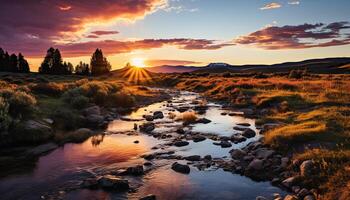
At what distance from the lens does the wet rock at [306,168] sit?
15723mm

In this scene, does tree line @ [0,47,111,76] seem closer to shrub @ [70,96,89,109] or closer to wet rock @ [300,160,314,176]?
shrub @ [70,96,89,109]

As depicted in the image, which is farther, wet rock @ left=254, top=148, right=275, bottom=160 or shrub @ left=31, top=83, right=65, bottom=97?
shrub @ left=31, top=83, right=65, bottom=97

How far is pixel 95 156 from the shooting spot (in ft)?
73.1

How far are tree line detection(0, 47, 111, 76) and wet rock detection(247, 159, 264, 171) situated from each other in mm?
119811

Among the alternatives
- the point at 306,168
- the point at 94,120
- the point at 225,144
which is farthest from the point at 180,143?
the point at 94,120

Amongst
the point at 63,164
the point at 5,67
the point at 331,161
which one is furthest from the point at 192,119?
the point at 5,67

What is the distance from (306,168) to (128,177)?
879 cm

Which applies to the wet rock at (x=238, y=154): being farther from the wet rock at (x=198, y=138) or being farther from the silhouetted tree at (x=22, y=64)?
the silhouetted tree at (x=22, y=64)

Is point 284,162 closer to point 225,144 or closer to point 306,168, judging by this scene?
point 306,168

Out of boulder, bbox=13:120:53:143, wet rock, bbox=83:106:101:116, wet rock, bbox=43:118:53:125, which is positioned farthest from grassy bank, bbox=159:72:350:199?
wet rock, bbox=43:118:53:125

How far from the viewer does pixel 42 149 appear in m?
24.0

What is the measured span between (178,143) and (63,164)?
8.16 metres

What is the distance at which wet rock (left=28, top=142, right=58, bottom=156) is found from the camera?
2312cm

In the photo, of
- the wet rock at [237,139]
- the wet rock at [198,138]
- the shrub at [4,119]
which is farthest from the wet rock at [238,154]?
the shrub at [4,119]
